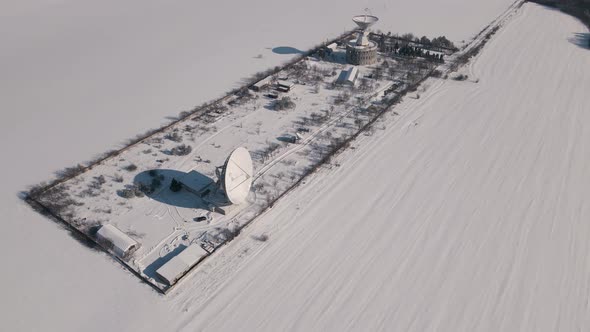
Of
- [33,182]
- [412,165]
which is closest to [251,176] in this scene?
[412,165]

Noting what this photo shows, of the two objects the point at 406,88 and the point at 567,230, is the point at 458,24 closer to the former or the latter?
the point at 406,88

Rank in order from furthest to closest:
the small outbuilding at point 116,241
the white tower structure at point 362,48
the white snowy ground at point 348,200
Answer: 1. the white tower structure at point 362,48
2. the small outbuilding at point 116,241
3. the white snowy ground at point 348,200

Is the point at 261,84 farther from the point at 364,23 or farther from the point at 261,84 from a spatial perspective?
the point at 364,23

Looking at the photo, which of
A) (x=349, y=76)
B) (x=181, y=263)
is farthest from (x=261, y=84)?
(x=181, y=263)

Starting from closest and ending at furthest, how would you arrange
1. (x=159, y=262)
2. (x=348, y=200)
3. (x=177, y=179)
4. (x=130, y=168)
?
(x=159, y=262)
(x=348, y=200)
(x=177, y=179)
(x=130, y=168)

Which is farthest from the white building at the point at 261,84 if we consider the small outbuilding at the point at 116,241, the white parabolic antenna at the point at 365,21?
the small outbuilding at the point at 116,241

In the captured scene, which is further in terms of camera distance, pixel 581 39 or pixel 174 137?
pixel 581 39

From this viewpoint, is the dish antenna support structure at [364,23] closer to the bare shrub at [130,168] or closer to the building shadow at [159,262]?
the bare shrub at [130,168]
